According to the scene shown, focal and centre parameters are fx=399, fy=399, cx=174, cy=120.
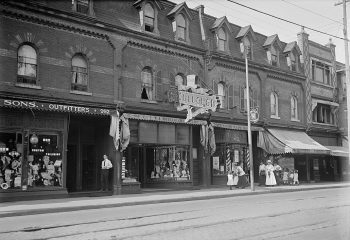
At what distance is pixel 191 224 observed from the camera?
34.1 feet

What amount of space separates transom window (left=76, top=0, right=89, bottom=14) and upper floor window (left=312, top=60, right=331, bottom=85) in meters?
21.6

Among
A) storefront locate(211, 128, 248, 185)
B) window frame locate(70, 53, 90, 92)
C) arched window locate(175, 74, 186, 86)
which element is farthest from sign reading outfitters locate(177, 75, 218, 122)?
window frame locate(70, 53, 90, 92)

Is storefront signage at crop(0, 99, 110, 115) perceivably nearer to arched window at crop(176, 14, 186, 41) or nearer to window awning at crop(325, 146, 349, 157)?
arched window at crop(176, 14, 186, 41)

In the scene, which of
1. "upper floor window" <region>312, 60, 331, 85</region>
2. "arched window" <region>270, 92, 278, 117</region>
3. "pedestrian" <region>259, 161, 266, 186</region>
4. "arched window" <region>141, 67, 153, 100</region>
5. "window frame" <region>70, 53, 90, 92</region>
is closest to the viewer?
"window frame" <region>70, 53, 90, 92</region>

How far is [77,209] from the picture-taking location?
14461mm

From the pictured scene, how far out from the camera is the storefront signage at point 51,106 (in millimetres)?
16781

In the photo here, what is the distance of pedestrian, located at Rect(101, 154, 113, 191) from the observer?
65.8 ft

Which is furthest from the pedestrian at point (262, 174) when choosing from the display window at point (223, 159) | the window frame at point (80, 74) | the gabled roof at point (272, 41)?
the window frame at point (80, 74)

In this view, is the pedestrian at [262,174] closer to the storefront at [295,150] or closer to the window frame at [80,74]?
the storefront at [295,150]

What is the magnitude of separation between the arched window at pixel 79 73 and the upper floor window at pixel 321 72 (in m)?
21.7

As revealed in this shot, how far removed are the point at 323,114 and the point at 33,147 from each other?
86.1 ft

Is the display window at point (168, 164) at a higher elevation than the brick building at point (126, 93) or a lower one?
lower

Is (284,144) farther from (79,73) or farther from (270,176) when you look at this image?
(79,73)

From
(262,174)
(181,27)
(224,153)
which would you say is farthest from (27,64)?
(262,174)
